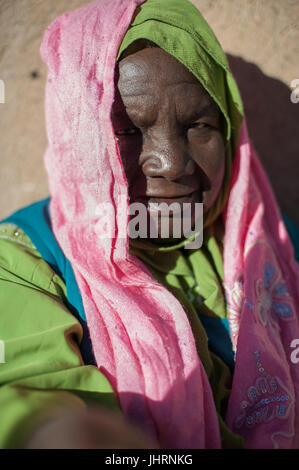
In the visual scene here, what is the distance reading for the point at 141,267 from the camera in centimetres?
115

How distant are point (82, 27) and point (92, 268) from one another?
2.18 ft

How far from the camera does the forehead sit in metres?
1.08

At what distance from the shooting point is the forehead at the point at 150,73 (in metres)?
1.08

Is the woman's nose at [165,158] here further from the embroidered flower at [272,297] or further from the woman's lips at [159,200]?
the embroidered flower at [272,297]

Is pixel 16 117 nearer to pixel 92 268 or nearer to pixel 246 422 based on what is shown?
pixel 92 268

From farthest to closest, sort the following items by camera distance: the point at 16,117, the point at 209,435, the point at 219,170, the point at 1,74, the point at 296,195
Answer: the point at 296,195 → the point at 16,117 → the point at 1,74 → the point at 219,170 → the point at 209,435

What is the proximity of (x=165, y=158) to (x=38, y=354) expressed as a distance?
1.92 ft

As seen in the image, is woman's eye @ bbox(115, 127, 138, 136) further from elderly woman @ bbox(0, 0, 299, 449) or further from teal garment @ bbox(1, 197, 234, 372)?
teal garment @ bbox(1, 197, 234, 372)

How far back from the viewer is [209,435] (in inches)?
38.7

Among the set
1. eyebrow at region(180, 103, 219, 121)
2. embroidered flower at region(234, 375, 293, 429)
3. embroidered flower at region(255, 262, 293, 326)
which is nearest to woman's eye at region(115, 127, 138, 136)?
eyebrow at region(180, 103, 219, 121)

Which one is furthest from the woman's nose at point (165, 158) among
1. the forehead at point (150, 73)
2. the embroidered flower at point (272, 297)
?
the embroidered flower at point (272, 297)

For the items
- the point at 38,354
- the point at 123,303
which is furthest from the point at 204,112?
the point at 38,354
